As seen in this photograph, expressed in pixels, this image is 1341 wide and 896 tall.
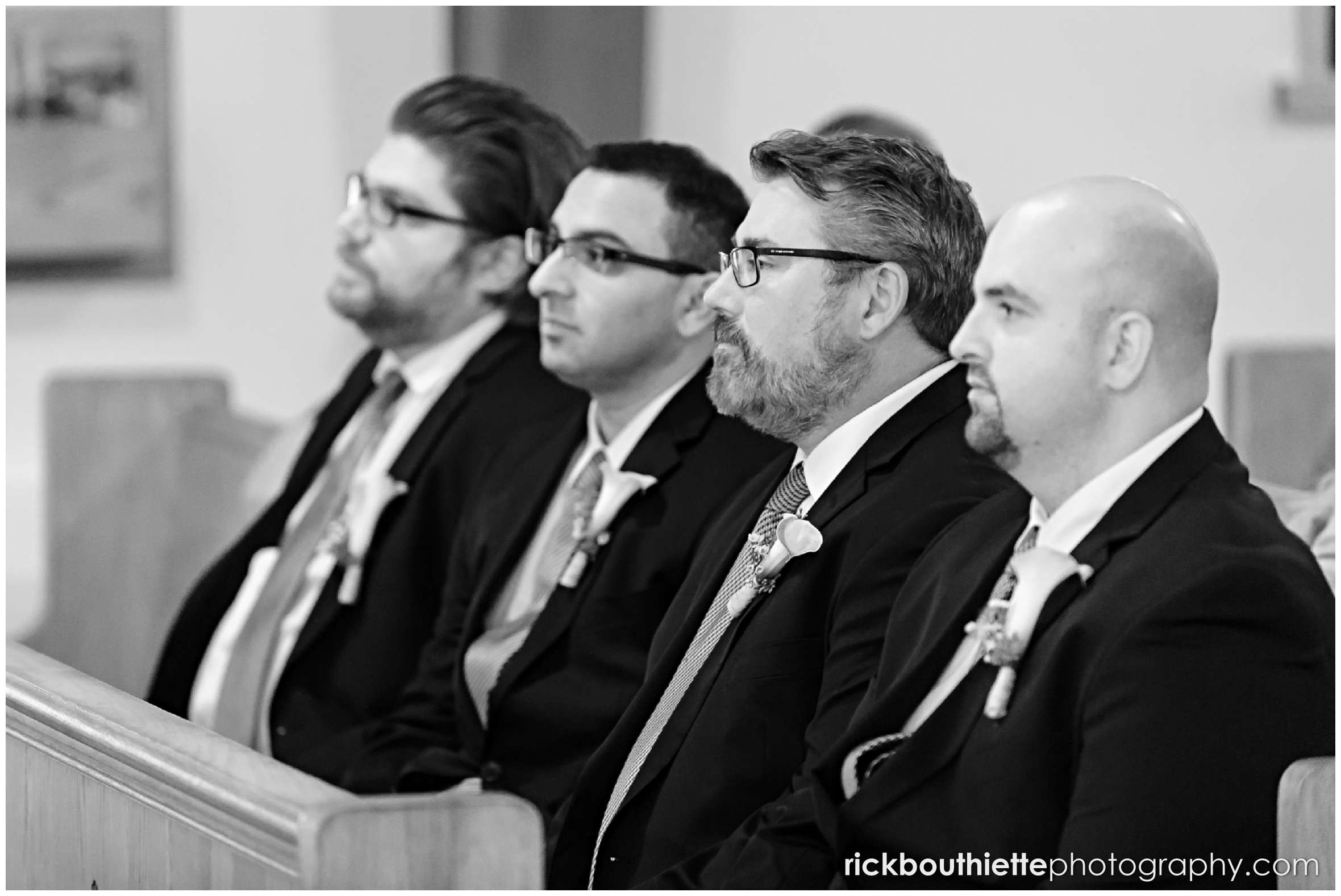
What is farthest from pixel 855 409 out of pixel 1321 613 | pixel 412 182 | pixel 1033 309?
pixel 412 182

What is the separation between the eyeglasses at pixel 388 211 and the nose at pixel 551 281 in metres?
0.64

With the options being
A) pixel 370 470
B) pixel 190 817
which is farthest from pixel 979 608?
pixel 370 470

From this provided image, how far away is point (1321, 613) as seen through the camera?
6.44 ft

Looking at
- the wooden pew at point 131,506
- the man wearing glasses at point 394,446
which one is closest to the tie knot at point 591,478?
the man wearing glasses at point 394,446

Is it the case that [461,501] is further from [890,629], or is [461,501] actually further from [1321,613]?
[1321,613]

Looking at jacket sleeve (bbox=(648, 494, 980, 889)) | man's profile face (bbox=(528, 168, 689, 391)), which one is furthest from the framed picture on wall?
jacket sleeve (bbox=(648, 494, 980, 889))

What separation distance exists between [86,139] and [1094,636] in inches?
164

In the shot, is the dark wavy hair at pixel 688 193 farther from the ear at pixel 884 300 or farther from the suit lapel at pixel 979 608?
the suit lapel at pixel 979 608

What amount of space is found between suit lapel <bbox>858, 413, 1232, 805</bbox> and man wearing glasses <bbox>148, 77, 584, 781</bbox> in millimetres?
1566

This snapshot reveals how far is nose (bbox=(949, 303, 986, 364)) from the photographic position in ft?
6.97

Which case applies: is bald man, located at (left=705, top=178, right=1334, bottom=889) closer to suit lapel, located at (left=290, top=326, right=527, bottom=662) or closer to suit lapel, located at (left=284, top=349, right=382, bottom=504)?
suit lapel, located at (left=290, top=326, right=527, bottom=662)

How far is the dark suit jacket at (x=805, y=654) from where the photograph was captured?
2.36 m

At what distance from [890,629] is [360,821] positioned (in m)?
0.76

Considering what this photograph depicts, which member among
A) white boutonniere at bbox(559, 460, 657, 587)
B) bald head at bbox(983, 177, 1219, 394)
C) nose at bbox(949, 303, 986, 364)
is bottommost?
white boutonniere at bbox(559, 460, 657, 587)
